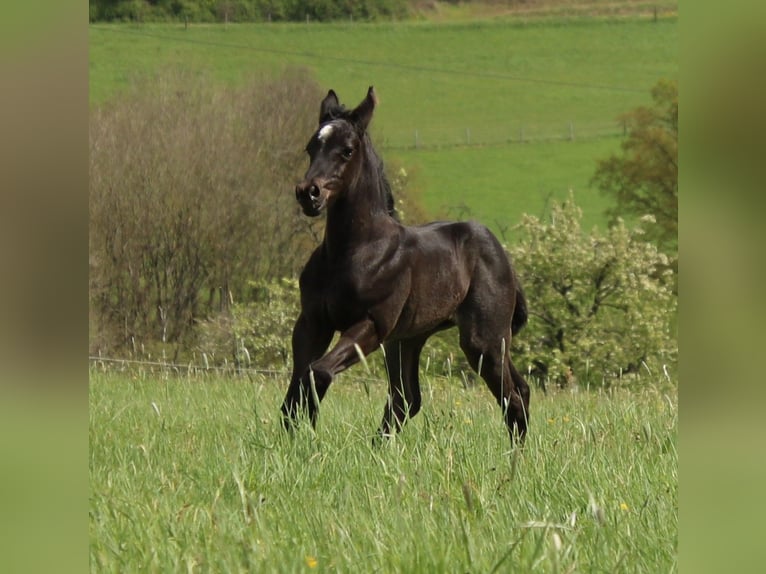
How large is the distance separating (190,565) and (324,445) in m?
1.74

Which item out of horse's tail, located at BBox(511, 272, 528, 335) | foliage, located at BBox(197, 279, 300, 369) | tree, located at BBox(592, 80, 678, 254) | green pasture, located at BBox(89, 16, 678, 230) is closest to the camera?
horse's tail, located at BBox(511, 272, 528, 335)

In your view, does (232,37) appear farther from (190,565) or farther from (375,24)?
(190,565)

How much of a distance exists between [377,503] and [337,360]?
1951 mm

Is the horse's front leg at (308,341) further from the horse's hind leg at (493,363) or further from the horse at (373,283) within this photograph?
the horse's hind leg at (493,363)

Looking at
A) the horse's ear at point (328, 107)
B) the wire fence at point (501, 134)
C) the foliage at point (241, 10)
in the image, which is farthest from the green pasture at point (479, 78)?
the horse's ear at point (328, 107)

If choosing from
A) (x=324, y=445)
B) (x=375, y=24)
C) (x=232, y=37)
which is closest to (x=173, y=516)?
(x=324, y=445)

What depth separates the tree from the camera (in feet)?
128

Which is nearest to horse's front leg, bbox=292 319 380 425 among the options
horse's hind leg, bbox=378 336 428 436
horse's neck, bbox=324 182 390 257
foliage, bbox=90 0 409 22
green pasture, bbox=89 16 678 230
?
horse's neck, bbox=324 182 390 257

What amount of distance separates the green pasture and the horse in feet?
109

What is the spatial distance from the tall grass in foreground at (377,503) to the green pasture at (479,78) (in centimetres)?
3552

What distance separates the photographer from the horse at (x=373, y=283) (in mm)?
5820

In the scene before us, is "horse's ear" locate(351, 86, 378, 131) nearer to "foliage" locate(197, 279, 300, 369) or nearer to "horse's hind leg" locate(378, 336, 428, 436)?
"horse's hind leg" locate(378, 336, 428, 436)

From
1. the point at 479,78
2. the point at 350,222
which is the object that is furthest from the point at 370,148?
the point at 479,78
